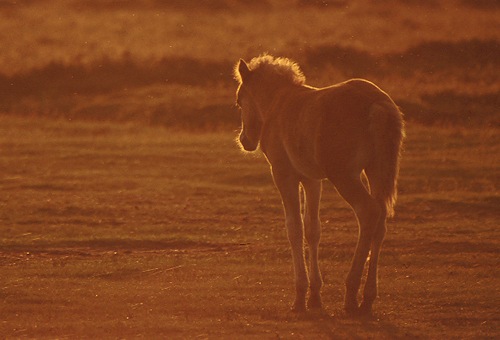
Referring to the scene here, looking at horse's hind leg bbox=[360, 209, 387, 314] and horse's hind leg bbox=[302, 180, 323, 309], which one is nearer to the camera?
horse's hind leg bbox=[360, 209, 387, 314]

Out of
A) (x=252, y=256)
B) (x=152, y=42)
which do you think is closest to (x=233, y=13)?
(x=152, y=42)

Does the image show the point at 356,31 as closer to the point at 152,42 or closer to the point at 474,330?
the point at 152,42

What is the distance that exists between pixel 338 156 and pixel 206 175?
11705 mm

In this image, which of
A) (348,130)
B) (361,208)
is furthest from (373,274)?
(348,130)

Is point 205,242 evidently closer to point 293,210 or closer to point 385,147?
point 293,210

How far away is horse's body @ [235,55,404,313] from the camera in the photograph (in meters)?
9.39

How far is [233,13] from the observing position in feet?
147

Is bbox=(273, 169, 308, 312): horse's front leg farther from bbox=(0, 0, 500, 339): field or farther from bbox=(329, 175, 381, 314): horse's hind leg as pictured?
bbox=(329, 175, 381, 314): horse's hind leg

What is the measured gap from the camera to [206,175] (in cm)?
2103

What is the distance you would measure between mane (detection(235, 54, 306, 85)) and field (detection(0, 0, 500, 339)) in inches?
79.8

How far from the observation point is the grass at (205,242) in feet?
32.3

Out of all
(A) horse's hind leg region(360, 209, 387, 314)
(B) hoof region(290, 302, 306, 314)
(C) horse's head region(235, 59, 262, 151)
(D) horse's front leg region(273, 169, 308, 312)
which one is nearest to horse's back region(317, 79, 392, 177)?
(A) horse's hind leg region(360, 209, 387, 314)

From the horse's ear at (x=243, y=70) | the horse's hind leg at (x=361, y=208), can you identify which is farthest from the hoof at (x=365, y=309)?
the horse's ear at (x=243, y=70)

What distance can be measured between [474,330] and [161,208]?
9.16 metres
